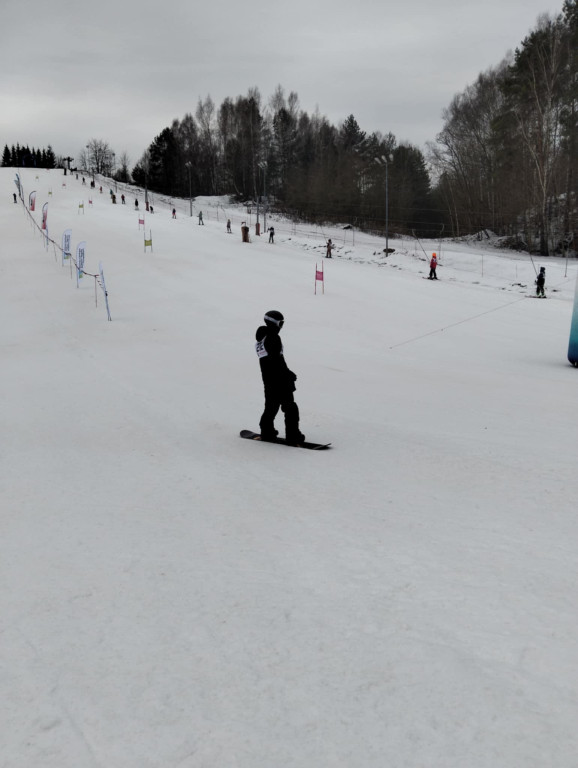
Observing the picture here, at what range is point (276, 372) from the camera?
701cm

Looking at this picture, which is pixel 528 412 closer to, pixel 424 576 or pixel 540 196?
pixel 424 576

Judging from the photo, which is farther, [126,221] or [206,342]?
[126,221]

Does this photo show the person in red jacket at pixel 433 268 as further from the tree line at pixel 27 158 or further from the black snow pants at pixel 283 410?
the tree line at pixel 27 158

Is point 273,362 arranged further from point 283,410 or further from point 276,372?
point 283,410

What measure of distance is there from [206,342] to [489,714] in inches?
504

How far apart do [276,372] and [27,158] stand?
173 m

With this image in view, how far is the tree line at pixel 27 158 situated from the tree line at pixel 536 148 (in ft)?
420

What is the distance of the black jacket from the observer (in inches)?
274

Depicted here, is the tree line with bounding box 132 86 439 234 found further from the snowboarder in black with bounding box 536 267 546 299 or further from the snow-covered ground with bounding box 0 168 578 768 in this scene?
the snow-covered ground with bounding box 0 168 578 768

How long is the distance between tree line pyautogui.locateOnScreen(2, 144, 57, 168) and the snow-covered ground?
526 ft

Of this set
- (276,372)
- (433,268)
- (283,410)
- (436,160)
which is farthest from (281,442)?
(436,160)

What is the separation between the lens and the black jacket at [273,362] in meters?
6.96

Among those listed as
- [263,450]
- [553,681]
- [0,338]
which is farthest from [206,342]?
[553,681]

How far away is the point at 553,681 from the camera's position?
2.87 metres
